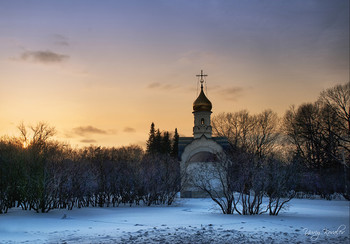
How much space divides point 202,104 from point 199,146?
604 centimetres

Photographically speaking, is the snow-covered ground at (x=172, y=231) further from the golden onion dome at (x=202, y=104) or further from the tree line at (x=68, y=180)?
the golden onion dome at (x=202, y=104)

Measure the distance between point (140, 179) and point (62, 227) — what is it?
10.5 meters

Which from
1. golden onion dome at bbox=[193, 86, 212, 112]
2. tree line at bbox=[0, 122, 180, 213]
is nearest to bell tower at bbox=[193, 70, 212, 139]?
golden onion dome at bbox=[193, 86, 212, 112]

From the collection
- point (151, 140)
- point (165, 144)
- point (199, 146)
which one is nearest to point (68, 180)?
point (199, 146)

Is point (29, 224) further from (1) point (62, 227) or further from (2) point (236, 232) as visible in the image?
(2) point (236, 232)

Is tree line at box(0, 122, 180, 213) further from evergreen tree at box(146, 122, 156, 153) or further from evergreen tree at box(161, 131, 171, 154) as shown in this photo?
evergreen tree at box(146, 122, 156, 153)

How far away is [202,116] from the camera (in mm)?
39125

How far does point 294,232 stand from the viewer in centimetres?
1057

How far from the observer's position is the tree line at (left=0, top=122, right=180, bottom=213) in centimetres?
1616

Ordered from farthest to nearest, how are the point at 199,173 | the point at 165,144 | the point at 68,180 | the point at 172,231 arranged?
the point at 165,144, the point at 199,173, the point at 68,180, the point at 172,231

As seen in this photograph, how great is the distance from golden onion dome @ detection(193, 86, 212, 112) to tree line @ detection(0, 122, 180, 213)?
14.8 meters

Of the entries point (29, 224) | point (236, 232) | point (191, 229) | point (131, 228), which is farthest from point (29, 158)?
point (236, 232)

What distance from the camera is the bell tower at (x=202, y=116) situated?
128 feet

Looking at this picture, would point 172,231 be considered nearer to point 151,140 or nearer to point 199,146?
point 199,146
